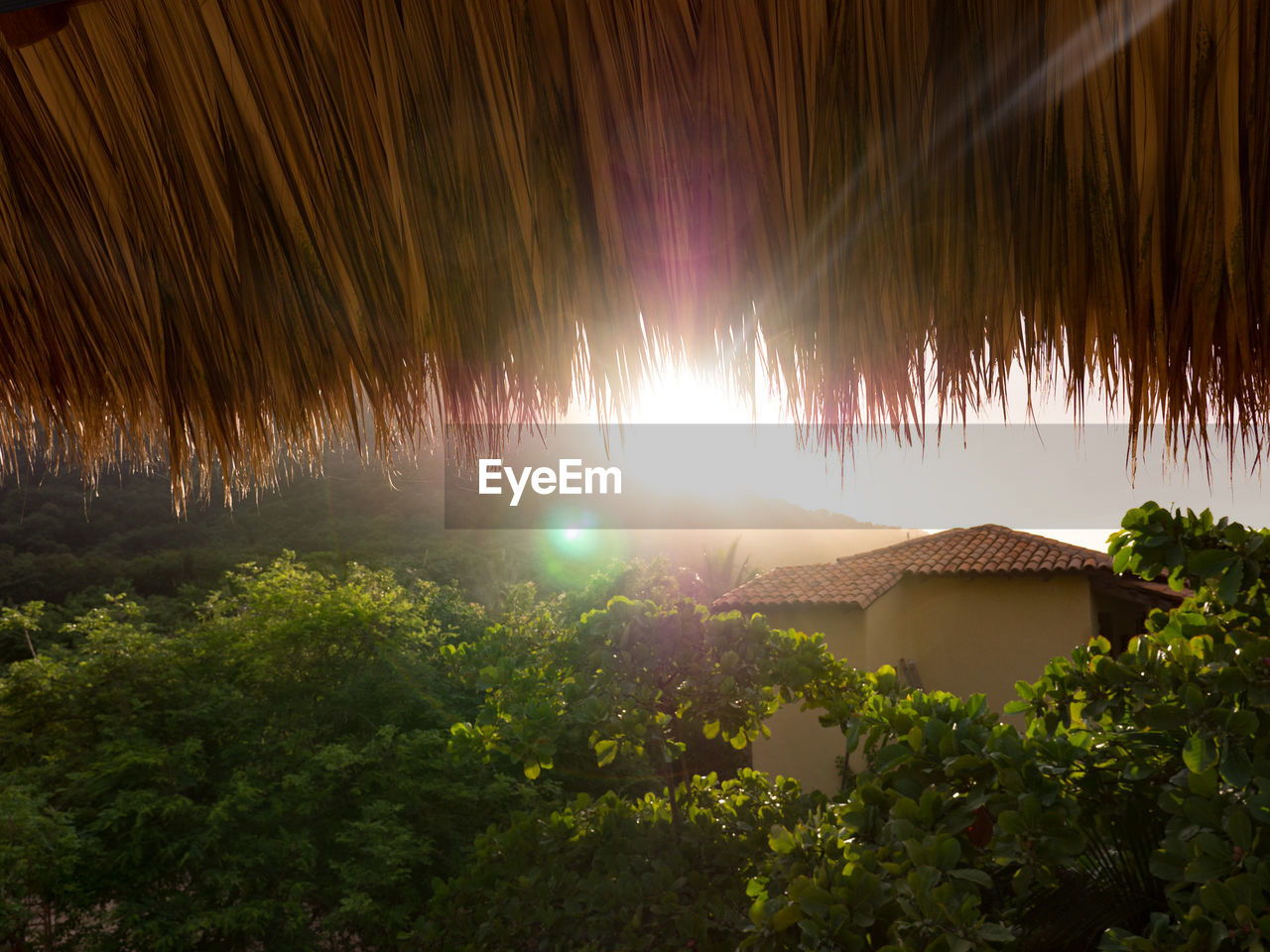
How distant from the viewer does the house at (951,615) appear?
7891mm

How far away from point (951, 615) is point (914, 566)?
655mm

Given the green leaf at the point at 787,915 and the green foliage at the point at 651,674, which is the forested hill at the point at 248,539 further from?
the green leaf at the point at 787,915

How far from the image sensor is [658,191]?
3.53 ft

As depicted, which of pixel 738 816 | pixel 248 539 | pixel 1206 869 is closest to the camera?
pixel 1206 869

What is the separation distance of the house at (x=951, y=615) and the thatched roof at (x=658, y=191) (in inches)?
277

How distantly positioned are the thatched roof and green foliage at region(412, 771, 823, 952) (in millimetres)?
1479

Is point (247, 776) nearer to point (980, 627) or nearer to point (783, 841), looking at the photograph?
point (783, 841)

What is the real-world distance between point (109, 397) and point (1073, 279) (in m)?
1.64

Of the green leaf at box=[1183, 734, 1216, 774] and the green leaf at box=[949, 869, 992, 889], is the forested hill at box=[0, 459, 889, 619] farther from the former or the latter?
the green leaf at box=[1183, 734, 1216, 774]

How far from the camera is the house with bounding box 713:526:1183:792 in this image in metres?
7.89

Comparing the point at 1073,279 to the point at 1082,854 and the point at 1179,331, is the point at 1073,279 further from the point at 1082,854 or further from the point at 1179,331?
the point at 1082,854

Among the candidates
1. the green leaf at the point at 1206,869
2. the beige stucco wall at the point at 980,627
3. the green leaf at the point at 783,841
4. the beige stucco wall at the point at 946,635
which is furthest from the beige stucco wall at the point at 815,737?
the green leaf at the point at 1206,869

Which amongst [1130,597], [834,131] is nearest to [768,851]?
[834,131]

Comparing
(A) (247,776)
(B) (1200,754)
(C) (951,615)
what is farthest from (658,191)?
(C) (951,615)
